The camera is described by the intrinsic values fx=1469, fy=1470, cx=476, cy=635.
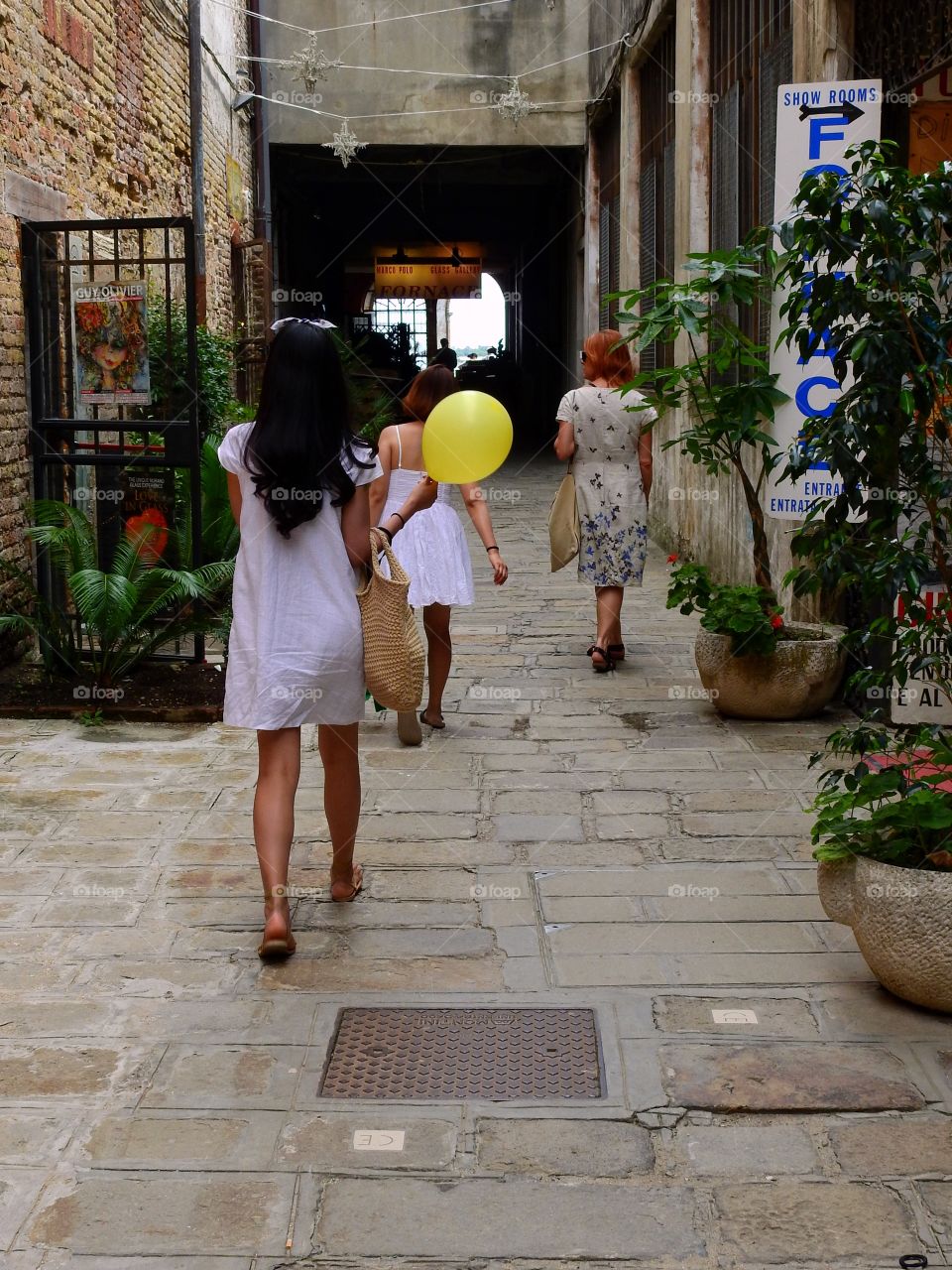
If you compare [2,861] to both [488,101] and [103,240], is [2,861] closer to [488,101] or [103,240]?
[103,240]

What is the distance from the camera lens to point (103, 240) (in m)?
10.6

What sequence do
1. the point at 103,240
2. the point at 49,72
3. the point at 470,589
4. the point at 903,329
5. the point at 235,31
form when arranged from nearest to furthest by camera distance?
1. the point at 903,329
2. the point at 470,589
3. the point at 49,72
4. the point at 103,240
5. the point at 235,31

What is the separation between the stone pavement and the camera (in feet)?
9.40

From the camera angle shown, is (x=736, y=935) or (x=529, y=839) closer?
(x=736, y=935)

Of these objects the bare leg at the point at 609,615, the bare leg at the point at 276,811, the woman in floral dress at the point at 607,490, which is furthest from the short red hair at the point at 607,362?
the bare leg at the point at 276,811

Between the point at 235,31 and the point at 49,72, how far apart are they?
337 inches

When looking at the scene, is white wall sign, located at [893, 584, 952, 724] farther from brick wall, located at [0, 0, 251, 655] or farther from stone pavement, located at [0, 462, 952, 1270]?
brick wall, located at [0, 0, 251, 655]

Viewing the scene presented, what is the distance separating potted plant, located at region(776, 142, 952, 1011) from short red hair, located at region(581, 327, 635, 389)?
3.92 metres

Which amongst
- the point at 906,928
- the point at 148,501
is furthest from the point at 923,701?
the point at 148,501

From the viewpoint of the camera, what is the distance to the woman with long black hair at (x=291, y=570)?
13.6ft

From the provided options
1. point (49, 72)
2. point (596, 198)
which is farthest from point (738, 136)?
point (596, 198)

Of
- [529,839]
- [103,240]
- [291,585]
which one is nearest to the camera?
[291,585]

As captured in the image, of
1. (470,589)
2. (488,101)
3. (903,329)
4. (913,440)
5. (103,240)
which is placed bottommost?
(470,589)

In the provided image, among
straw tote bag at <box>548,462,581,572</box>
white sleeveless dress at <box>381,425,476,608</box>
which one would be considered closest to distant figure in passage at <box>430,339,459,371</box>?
white sleeveless dress at <box>381,425,476,608</box>
